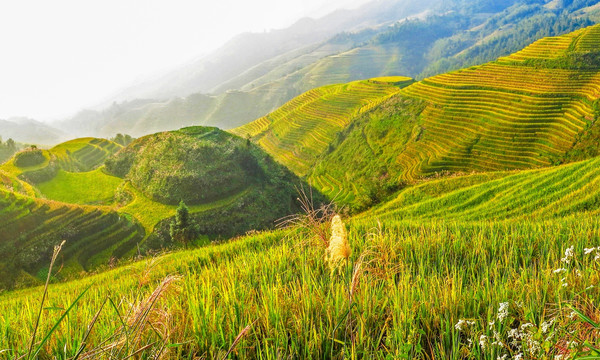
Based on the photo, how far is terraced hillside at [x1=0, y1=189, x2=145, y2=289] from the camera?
19.9 m

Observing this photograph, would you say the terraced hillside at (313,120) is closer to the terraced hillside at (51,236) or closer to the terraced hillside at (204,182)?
the terraced hillside at (204,182)

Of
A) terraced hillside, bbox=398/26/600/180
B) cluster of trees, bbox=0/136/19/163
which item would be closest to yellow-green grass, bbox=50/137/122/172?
cluster of trees, bbox=0/136/19/163

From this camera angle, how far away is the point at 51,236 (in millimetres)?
22109

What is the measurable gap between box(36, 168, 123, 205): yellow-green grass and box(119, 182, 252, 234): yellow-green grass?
2672mm

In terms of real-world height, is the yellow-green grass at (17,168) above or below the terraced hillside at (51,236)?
above

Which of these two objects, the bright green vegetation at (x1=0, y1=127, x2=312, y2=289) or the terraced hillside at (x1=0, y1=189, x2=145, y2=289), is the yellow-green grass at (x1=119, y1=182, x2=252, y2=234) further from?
the terraced hillside at (x1=0, y1=189, x2=145, y2=289)

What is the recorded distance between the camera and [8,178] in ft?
95.7

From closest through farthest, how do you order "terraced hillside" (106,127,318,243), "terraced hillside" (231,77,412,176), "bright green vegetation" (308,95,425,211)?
"terraced hillside" (106,127,318,243) → "bright green vegetation" (308,95,425,211) → "terraced hillside" (231,77,412,176)

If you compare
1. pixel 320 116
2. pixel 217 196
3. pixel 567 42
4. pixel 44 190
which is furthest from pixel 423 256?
pixel 320 116

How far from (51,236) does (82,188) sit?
15.8 meters

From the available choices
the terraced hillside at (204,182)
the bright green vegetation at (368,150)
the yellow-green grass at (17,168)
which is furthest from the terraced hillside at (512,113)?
the yellow-green grass at (17,168)

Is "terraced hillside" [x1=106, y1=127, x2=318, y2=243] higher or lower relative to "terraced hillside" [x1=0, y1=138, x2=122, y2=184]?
lower

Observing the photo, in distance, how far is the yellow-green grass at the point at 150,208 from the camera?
28230 mm

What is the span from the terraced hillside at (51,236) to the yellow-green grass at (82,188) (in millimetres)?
9298
